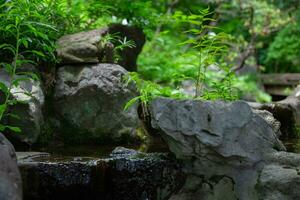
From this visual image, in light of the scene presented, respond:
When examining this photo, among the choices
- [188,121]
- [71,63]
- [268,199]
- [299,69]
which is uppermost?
[299,69]

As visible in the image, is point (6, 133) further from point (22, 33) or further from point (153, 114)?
point (153, 114)

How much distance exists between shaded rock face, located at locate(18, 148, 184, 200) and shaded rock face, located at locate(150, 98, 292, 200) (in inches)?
8.4

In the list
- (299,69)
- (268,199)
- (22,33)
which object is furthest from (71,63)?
(299,69)

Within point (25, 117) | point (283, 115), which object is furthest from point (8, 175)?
point (283, 115)

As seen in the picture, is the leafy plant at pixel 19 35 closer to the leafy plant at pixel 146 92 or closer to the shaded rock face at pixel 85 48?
the shaded rock face at pixel 85 48

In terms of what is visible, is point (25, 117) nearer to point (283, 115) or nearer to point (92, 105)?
point (92, 105)

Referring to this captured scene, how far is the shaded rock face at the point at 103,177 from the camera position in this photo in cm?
365

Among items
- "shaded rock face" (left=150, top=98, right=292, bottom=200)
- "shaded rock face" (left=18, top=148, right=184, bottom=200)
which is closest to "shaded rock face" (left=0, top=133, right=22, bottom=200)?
"shaded rock face" (left=18, top=148, right=184, bottom=200)

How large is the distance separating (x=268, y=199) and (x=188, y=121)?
3.13ft

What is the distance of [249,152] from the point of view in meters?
3.74

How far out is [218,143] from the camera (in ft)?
11.9

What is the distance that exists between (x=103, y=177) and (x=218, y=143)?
1048 mm

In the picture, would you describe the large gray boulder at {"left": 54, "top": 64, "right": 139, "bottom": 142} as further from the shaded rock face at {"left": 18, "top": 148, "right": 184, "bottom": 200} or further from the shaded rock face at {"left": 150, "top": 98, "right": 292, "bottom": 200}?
the shaded rock face at {"left": 150, "top": 98, "right": 292, "bottom": 200}

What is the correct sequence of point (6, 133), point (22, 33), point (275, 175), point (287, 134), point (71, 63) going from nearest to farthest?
point (275, 175), point (22, 33), point (6, 133), point (71, 63), point (287, 134)
